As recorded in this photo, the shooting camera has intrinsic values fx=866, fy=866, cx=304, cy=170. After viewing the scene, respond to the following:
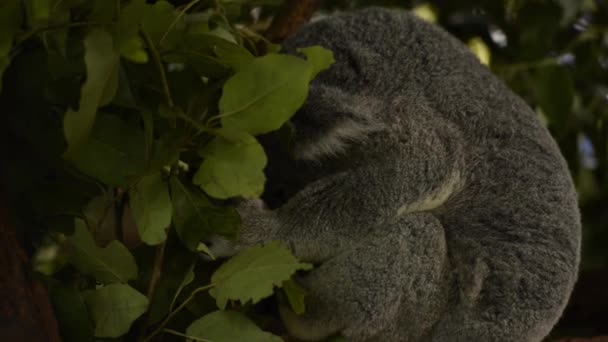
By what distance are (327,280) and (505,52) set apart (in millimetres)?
1619

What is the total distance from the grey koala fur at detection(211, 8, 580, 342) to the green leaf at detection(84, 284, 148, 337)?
1.39ft

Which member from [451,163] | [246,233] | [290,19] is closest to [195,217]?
[246,233]

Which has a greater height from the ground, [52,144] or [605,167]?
[52,144]

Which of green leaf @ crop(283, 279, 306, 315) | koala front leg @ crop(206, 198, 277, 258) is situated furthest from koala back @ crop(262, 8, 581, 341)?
green leaf @ crop(283, 279, 306, 315)

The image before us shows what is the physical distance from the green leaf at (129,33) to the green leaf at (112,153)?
165mm

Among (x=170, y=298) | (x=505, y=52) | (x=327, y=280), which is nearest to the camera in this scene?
(x=170, y=298)

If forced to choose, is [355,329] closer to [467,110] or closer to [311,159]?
[311,159]

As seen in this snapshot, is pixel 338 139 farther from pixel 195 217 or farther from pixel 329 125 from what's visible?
pixel 195 217

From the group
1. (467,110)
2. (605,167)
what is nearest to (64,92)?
(467,110)

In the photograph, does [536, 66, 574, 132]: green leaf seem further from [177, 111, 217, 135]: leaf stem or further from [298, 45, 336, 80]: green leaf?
[177, 111, 217, 135]: leaf stem

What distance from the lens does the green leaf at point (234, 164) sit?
1326 millimetres

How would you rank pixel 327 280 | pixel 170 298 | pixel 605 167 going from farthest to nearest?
pixel 605 167 < pixel 327 280 < pixel 170 298

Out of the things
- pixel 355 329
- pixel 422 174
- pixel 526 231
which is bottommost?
pixel 355 329

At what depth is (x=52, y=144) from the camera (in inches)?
51.4
